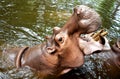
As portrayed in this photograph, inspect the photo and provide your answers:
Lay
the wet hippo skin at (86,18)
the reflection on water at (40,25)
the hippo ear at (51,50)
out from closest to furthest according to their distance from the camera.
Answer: the wet hippo skin at (86,18)
the hippo ear at (51,50)
the reflection on water at (40,25)

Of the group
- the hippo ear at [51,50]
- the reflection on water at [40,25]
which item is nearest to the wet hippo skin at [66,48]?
the hippo ear at [51,50]

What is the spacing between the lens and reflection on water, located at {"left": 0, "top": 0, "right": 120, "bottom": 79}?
11.9ft

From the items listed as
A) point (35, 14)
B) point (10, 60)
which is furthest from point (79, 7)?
point (35, 14)

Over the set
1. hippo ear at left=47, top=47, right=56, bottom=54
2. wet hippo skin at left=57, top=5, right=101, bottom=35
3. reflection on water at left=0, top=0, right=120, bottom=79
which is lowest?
reflection on water at left=0, top=0, right=120, bottom=79

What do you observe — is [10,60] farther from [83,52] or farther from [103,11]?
[103,11]

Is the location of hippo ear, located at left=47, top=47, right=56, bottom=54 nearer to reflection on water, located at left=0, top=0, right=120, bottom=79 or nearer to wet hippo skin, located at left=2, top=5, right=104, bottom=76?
wet hippo skin, located at left=2, top=5, right=104, bottom=76

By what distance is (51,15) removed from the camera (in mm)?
6102

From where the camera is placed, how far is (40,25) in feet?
17.9

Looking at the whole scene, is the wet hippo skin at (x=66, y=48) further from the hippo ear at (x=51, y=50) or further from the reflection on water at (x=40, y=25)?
the reflection on water at (x=40, y=25)

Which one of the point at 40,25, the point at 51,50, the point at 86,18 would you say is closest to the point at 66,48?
the point at 51,50

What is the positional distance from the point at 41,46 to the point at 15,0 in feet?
11.4

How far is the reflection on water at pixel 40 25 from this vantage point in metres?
3.61

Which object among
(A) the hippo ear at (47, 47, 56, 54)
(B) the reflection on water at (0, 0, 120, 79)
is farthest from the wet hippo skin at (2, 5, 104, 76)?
(B) the reflection on water at (0, 0, 120, 79)

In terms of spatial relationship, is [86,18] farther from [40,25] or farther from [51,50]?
[40,25]
